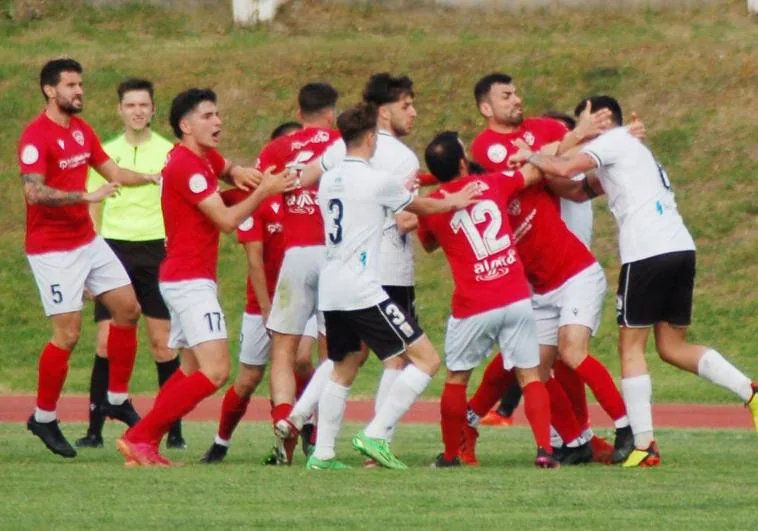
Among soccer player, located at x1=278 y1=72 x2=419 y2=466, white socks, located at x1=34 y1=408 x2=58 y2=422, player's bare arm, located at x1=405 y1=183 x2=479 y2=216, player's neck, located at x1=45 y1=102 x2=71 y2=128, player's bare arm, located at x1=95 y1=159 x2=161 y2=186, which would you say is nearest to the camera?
player's bare arm, located at x1=405 y1=183 x2=479 y2=216

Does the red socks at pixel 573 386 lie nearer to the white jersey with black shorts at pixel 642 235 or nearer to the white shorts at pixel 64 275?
the white jersey with black shorts at pixel 642 235

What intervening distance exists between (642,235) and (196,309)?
8.72ft

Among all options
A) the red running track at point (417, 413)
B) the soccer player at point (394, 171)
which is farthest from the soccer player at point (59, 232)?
the red running track at point (417, 413)

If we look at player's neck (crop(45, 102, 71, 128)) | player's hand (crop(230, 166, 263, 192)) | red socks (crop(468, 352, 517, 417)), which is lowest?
red socks (crop(468, 352, 517, 417))

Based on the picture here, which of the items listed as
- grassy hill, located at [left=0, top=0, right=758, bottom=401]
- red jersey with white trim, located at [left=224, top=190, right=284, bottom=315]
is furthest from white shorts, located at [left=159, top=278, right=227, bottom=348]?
grassy hill, located at [left=0, top=0, right=758, bottom=401]

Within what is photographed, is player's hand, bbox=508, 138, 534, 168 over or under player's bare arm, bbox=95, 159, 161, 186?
over

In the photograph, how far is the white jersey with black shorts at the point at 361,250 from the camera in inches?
387

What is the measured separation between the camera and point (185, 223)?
10.4 metres

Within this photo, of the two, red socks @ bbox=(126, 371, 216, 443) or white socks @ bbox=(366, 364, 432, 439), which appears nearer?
white socks @ bbox=(366, 364, 432, 439)

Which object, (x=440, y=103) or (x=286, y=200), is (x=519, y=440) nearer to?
(x=286, y=200)

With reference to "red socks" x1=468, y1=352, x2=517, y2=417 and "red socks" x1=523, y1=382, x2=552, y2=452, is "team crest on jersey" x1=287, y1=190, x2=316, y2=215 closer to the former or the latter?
"red socks" x1=468, y1=352, x2=517, y2=417

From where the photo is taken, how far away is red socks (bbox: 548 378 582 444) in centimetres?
1059

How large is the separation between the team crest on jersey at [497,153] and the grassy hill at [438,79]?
935 cm

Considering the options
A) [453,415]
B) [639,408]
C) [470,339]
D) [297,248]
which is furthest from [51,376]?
[639,408]
